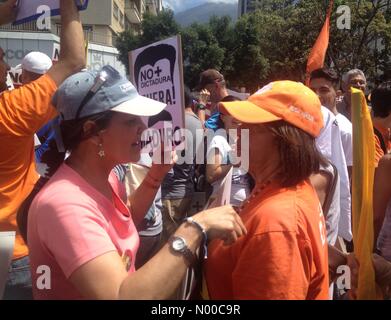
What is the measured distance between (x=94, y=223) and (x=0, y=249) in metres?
0.59

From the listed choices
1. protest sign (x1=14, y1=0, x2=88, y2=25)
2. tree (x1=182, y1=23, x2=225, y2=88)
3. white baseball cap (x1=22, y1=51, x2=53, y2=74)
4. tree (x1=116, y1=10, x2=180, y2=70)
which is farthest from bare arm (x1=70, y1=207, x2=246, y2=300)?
tree (x1=116, y1=10, x2=180, y2=70)

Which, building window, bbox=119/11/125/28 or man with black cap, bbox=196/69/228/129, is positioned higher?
building window, bbox=119/11/125/28

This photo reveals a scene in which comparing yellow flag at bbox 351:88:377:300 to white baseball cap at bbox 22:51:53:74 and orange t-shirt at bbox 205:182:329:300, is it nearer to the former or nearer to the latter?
orange t-shirt at bbox 205:182:329:300

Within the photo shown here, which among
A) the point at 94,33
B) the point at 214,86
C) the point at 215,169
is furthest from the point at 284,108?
the point at 94,33

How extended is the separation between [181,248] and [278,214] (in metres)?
0.31

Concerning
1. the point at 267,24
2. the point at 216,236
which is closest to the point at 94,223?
the point at 216,236

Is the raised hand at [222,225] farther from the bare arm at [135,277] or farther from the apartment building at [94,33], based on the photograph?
the apartment building at [94,33]

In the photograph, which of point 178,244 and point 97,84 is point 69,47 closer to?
point 97,84

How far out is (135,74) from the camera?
2.95m

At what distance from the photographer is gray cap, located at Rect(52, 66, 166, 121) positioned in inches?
61.6

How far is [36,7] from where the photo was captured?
85.0 inches

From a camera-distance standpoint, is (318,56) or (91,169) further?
(318,56)

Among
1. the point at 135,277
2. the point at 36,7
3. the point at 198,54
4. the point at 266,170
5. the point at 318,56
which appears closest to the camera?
the point at 135,277
